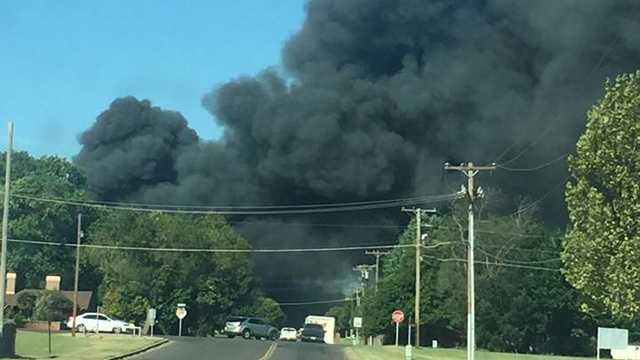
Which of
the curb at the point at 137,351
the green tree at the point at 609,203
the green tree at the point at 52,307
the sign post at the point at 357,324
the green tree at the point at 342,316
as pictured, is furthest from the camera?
the green tree at the point at 342,316

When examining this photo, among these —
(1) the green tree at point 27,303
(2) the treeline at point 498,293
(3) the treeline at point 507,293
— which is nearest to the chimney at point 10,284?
(1) the green tree at point 27,303

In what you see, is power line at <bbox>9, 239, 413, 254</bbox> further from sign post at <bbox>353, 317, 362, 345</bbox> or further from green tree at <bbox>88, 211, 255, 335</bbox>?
sign post at <bbox>353, 317, 362, 345</bbox>

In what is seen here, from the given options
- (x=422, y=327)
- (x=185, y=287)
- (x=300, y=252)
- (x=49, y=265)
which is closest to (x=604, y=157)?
(x=422, y=327)

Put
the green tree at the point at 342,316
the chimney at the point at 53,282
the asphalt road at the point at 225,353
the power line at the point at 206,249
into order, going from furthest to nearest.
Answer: the green tree at the point at 342,316, the power line at the point at 206,249, the chimney at the point at 53,282, the asphalt road at the point at 225,353

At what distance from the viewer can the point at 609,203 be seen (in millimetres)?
32562

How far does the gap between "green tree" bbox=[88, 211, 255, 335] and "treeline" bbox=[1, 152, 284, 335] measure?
0.09 metres

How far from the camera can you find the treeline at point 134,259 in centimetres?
8200

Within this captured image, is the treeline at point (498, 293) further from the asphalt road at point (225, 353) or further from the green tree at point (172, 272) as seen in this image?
the asphalt road at point (225, 353)

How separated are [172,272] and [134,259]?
11.5 feet

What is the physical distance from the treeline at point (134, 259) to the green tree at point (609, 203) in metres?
54.3

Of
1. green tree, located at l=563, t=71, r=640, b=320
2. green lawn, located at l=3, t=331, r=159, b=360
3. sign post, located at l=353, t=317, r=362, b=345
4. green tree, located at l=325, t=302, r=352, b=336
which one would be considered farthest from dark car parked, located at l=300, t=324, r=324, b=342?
green tree, located at l=325, t=302, r=352, b=336

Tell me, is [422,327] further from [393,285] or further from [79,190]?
[79,190]

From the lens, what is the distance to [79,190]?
103 meters

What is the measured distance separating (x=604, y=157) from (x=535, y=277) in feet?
140
